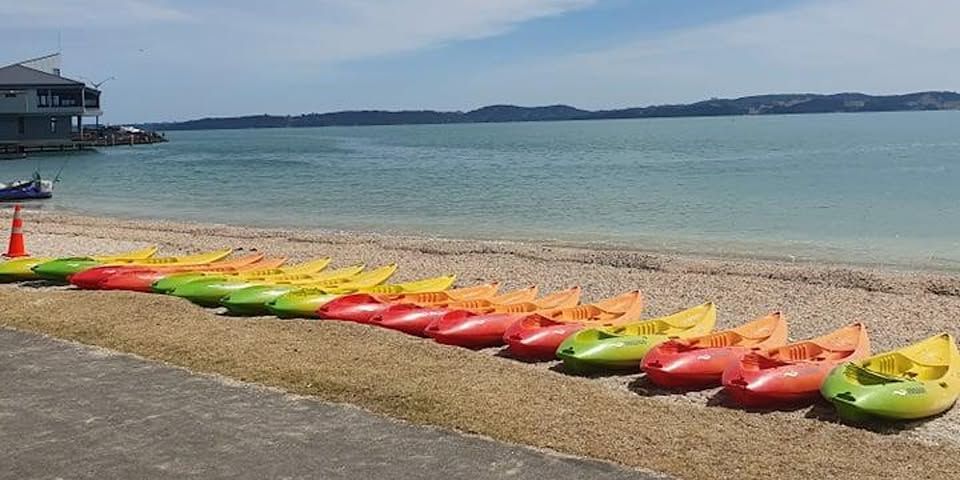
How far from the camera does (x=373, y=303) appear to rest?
11.2 m

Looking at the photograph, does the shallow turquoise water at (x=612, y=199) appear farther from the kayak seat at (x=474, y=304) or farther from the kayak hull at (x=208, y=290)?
the kayak hull at (x=208, y=290)

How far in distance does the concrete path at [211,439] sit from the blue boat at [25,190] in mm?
32793

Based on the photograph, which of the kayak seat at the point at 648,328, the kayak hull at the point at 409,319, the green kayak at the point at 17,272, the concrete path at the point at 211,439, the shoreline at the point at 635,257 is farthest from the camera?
the shoreline at the point at 635,257

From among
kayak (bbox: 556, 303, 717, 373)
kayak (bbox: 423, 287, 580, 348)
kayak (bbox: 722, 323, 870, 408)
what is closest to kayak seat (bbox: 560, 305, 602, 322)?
kayak (bbox: 423, 287, 580, 348)

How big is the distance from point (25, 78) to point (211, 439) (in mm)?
81225

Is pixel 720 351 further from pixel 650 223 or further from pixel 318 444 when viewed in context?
pixel 650 223

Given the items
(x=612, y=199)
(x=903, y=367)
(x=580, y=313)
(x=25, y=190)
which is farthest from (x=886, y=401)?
(x=25, y=190)

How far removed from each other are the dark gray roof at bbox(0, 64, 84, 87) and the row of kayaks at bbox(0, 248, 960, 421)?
70628mm

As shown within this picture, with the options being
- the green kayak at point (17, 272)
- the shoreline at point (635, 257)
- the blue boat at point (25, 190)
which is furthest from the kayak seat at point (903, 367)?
the blue boat at point (25, 190)

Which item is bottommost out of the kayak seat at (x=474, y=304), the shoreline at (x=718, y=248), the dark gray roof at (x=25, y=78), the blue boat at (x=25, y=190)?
the shoreline at (x=718, y=248)

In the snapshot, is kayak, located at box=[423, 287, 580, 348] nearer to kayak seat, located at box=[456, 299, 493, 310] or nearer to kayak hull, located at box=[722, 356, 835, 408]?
kayak seat, located at box=[456, 299, 493, 310]

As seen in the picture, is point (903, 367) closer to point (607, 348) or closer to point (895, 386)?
point (895, 386)

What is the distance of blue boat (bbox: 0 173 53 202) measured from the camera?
37.5 metres

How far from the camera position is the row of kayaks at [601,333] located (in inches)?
305
